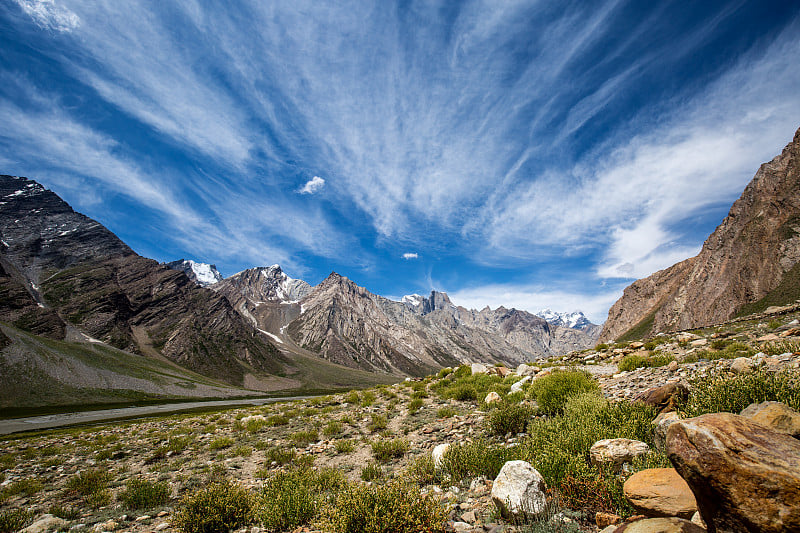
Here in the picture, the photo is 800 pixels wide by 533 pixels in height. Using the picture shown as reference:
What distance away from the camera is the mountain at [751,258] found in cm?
8831

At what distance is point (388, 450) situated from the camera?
30.5ft

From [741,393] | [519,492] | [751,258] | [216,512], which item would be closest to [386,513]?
[519,492]

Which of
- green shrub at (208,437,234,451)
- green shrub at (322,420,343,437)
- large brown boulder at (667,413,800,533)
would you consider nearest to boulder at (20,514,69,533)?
green shrub at (208,437,234,451)

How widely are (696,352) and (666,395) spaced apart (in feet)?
29.5

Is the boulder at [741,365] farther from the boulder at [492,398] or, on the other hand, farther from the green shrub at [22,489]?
the green shrub at [22,489]

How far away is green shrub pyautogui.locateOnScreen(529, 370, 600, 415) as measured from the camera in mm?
9234

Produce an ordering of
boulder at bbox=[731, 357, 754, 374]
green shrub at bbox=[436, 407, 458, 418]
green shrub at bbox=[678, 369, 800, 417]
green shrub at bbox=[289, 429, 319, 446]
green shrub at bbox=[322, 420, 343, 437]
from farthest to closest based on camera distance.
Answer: green shrub at bbox=[322, 420, 343, 437]
green shrub at bbox=[436, 407, 458, 418]
green shrub at bbox=[289, 429, 319, 446]
boulder at bbox=[731, 357, 754, 374]
green shrub at bbox=[678, 369, 800, 417]

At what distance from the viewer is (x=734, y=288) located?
101 m

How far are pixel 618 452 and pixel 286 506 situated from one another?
649 cm

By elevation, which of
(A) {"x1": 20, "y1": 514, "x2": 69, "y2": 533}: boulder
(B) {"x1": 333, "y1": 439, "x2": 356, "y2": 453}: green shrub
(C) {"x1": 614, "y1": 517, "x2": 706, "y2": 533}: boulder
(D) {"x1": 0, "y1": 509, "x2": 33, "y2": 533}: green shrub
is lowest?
(D) {"x1": 0, "y1": 509, "x2": 33, "y2": 533}: green shrub

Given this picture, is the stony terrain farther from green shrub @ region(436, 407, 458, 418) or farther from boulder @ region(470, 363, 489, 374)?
boulder @ region(470, 363, 489, 374)

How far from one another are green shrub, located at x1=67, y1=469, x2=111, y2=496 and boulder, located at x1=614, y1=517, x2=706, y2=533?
13512 mm

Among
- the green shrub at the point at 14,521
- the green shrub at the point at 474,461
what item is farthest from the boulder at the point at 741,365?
the green shrub at the point at 14,521

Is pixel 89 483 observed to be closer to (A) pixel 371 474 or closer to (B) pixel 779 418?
(A) pixel 371 474
